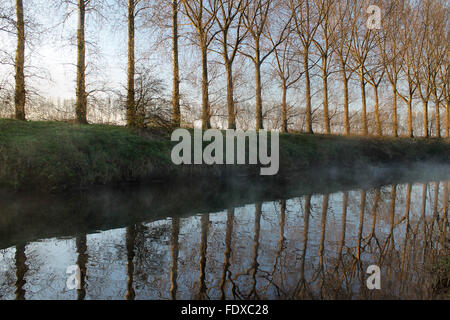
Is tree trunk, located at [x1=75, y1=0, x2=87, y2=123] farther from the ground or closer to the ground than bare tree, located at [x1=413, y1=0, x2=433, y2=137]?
closer to the ground

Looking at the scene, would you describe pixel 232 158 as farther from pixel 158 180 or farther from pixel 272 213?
pixel 272 213

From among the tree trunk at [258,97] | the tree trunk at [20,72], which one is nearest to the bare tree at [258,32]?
the tree trunk at [258,97]

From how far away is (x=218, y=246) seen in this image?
5.22 metres

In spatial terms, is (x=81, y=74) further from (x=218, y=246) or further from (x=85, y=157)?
(x=218, y=246)

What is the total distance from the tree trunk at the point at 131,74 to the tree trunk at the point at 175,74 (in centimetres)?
186

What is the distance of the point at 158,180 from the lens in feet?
40.7

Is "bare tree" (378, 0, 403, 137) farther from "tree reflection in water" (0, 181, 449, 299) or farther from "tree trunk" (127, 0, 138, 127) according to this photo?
"tree reflection in water" (0, 181, 449, 299)

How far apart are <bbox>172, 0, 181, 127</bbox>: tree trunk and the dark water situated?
639cm

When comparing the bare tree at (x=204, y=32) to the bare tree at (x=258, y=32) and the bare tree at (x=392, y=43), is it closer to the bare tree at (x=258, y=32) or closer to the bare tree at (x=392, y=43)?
the bare tree at (x=258, y=32)

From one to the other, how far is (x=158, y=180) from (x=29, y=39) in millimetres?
8458

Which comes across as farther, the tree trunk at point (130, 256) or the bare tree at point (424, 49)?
the bare tree at point (424, 49)

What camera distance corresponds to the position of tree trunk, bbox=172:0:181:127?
50.6 feet

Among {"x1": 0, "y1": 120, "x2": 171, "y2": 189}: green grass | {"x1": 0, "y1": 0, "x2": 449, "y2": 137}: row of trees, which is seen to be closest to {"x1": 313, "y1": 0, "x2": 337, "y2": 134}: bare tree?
{"x1": 0, "y1": 0, "x2": 449, "y2": 137}: row of trees

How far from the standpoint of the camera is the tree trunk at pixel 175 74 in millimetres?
15413
